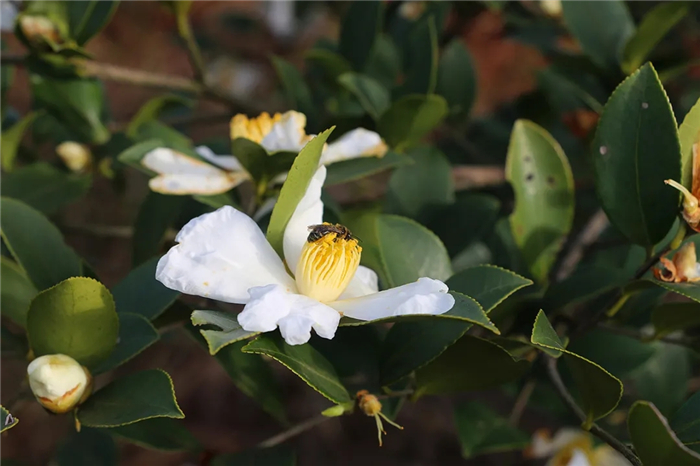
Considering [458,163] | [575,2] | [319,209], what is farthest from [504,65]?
[319,209]

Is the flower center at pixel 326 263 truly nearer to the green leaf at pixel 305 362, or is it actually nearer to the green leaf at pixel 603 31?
the green leaf at pixel 305 362

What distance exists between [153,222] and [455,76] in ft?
1.68

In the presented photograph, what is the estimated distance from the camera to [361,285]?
498mm

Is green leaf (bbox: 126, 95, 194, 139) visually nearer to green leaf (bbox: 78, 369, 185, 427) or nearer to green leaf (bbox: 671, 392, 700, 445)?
green leaf (bbox: 78, 369, 185, 427)

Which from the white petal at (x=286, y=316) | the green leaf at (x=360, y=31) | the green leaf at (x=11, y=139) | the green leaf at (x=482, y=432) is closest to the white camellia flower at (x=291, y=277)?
the white petal at (x=286, y=316)

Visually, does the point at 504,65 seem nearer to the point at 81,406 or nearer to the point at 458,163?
the point at 458,163

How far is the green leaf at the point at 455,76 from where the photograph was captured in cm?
96

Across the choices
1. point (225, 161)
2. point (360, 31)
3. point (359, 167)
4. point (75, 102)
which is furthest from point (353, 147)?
point (75, 102)

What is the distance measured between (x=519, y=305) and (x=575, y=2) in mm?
412

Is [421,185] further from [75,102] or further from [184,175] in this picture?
[75,102]

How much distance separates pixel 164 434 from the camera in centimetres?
64

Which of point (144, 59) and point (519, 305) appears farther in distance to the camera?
point (144, 59)

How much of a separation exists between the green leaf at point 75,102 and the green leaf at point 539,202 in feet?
1.87

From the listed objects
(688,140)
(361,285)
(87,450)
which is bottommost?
(87,450)
